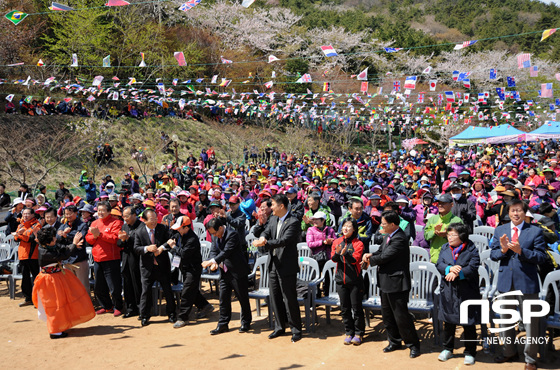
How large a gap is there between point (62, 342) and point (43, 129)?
20185mm

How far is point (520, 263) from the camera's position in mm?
4453

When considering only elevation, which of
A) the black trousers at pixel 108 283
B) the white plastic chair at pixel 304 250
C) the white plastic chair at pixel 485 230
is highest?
the white plastic chair at pixel 485 230

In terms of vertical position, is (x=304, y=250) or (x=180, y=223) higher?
(x=180, y=223)

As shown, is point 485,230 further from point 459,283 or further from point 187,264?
point 187,264

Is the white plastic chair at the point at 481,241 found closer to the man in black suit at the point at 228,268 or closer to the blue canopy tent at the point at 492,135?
the man in black suit at the point at 228,268

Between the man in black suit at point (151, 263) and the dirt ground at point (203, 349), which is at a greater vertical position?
the man in black suit at point (151, 263)

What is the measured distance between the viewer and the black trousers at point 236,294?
5.98m

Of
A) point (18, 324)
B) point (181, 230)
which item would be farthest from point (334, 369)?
point (18, 324)

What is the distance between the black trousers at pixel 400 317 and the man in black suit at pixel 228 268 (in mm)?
1838

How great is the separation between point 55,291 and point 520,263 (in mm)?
5547

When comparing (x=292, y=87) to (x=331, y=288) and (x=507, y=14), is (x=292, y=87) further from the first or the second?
(x=507, y=14)

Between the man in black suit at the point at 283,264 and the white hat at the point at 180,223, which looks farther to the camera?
the white hat at the point at 180,223

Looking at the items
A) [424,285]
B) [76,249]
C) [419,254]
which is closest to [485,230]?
[419,254]


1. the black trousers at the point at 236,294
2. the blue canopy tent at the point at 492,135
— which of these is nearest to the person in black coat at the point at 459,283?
the black trousers at the point at 236,294
